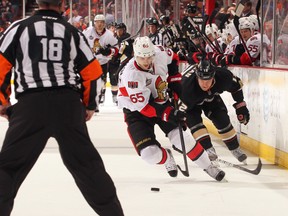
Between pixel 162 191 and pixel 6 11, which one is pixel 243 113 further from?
pixel 6 11

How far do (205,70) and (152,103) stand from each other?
59 cm

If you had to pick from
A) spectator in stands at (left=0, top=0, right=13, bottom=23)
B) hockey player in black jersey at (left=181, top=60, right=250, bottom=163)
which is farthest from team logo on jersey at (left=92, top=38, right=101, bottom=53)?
spectator in stands at (left=0, top=0, right=13, bottom=23)

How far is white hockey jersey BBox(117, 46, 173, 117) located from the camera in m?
5.79

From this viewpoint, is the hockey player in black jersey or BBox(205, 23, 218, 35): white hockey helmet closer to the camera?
the hockey player in black jersey

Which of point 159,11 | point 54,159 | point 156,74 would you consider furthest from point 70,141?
point 159,11

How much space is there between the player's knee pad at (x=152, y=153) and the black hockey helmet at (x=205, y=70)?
632 millimetres

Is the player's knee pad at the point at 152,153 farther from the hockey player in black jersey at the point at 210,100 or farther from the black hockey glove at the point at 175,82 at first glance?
the hockey player in black jersey at the point at 210,100

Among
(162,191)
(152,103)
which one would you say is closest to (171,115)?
(152,103)

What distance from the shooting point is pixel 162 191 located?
5.64 m

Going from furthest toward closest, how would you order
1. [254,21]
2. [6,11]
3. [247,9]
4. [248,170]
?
[6,11] → [247,9] → [254,21] → [248,170]

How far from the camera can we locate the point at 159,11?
1469 centimetres

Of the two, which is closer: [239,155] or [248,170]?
[248,170]

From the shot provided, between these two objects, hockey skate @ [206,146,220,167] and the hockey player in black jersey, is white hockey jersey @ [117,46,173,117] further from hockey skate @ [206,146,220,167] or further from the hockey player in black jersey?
hockey skate @ [206,146,220,167]

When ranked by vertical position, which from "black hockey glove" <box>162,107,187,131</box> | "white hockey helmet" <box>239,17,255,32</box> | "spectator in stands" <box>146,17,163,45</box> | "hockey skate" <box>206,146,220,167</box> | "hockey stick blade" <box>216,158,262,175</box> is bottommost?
"hockey stick blade" <box>216,158,262,175</box>
